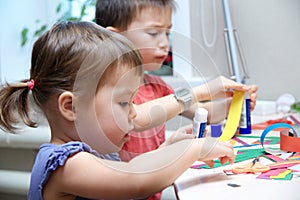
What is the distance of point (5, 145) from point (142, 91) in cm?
70

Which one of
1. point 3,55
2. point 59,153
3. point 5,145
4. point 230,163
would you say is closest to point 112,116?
point 59,153

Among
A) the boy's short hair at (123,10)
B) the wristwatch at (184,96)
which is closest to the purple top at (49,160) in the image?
the wristwatch at (184,96)

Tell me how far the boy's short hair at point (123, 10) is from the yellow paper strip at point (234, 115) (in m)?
0.30

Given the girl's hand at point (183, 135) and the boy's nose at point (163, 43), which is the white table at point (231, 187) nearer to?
the girl's hand at point (183, 135)

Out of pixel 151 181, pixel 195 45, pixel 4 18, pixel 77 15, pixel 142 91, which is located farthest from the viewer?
pixel 77 15

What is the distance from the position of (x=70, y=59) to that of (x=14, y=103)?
147 millimetres

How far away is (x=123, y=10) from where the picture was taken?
97 cm

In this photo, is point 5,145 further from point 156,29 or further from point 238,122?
point 238,122

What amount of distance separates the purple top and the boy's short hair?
1.48ft

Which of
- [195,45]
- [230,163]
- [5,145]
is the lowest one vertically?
[5,145]

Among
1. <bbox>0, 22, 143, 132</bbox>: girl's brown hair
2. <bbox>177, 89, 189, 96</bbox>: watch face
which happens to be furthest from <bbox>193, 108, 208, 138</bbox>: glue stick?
<bbox>177, 89, 189, 96</bbox>: watch face

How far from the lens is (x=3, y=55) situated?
1.72 meters

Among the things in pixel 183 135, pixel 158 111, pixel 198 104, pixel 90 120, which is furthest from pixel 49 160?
pixel 198 104

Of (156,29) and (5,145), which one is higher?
(156,29)
